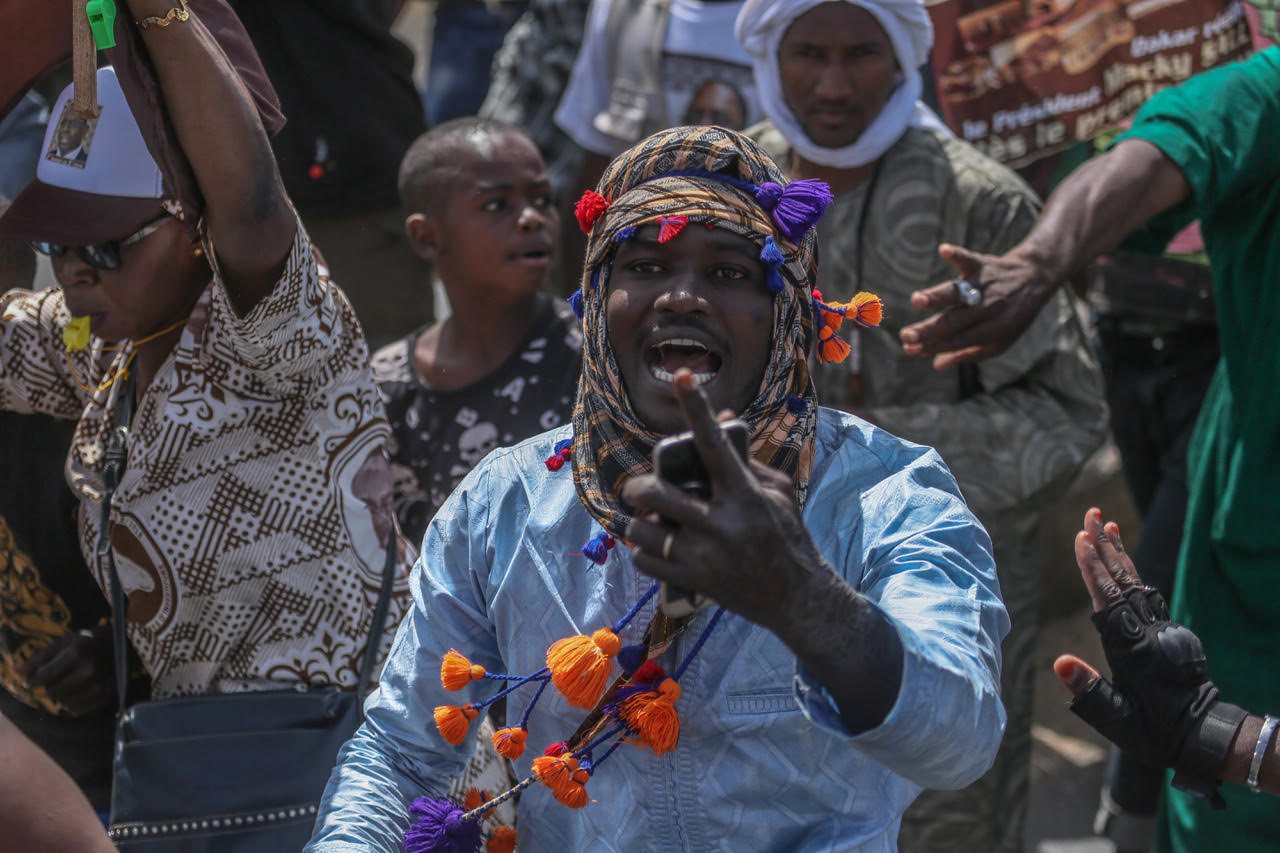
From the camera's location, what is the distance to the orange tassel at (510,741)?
7.18 feet

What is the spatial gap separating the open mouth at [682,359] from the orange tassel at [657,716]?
1.53ft

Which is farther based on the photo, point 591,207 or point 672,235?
point 591,207

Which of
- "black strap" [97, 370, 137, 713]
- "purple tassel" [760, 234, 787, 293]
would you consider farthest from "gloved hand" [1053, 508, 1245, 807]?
"black strap" [97, 370, 137, 713]

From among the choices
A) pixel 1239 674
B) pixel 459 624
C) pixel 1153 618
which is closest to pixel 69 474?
pixel 459 624

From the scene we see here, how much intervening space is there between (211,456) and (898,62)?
2225 mm

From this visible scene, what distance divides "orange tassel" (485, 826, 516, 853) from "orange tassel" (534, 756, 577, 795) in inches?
12.7

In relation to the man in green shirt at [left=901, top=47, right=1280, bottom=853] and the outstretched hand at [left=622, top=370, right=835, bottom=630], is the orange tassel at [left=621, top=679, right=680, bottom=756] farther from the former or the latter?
the man in green shirt at [left=901, top=47, right=1280, bottom=853]

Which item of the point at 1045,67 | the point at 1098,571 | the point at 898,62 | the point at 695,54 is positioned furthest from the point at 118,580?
the point at 1045,67

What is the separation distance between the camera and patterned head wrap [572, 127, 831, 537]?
7.09ft

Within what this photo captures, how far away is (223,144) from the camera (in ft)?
7.91

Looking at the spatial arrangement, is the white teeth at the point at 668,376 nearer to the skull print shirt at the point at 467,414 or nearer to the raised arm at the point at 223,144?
the raised arm at the point at 223,144

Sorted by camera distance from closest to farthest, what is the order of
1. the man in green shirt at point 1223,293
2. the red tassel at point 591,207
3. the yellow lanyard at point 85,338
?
the red tassel at point 591,207, the yellow lanyard at point 85,338, the man in green shirt at point 1223,293

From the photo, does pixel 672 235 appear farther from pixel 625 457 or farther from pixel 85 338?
pixel 85 338

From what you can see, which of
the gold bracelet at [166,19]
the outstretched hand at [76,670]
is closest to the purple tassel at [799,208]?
the gold bracelet at [166,19]
